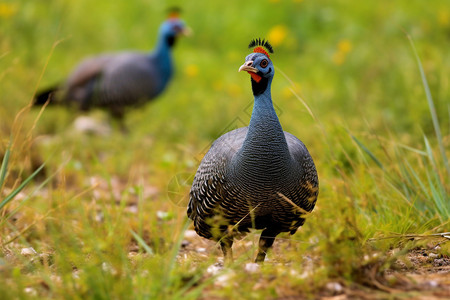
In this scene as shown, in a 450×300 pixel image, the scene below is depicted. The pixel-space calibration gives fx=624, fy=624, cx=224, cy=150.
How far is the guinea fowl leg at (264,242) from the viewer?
10.6ft

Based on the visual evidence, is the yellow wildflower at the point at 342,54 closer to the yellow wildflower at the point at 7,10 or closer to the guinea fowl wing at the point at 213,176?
the yellow wildflower at the point at 7,10

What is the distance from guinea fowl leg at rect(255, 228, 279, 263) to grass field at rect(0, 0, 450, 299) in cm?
14

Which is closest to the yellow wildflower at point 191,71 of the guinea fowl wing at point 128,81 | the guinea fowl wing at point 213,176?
the guinea fowl wing at point 128,81

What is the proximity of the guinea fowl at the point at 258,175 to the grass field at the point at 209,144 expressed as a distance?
144 mm

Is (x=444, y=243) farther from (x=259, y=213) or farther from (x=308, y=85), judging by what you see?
(x=308, y=85)

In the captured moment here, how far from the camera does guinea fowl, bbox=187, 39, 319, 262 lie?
277cm

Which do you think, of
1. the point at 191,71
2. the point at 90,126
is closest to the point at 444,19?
the point at 191,71

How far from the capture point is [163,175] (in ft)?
17.7

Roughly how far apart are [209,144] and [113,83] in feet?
13.1

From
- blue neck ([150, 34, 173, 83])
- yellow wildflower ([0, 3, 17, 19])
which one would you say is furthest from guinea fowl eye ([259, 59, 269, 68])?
yellow wildflower ([0, 3, 17, 19])

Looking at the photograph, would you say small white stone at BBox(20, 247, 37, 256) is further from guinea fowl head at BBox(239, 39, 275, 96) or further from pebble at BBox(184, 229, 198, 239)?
guinea fowl head at BBox(239, 39, 275, 96)

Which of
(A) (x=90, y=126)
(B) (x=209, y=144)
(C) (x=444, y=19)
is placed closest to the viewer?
(B) (x=209, y=144)

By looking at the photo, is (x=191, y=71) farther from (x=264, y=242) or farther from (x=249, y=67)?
(x=249, y=67)

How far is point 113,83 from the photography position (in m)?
7.55
